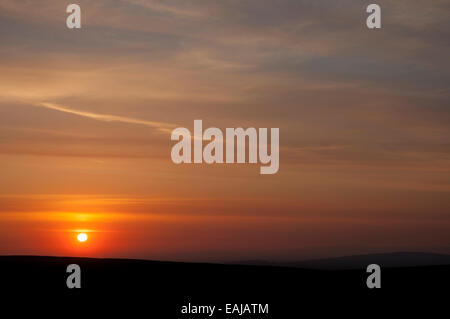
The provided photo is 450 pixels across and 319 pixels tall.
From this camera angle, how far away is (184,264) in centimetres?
4312

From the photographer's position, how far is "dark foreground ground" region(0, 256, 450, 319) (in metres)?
28.1

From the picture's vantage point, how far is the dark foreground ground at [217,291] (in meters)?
→ 28.1

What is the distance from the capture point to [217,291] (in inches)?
1266

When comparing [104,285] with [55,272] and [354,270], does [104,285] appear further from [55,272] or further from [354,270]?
[354,270]

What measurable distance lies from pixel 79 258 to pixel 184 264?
8151mm

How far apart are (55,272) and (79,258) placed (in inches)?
402
